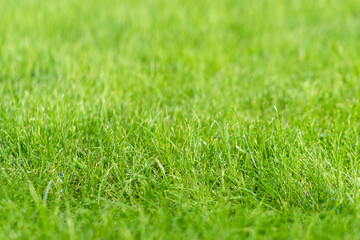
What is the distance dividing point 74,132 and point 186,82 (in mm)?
1367

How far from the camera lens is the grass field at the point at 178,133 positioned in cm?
215

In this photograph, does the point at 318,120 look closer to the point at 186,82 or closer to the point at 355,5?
the point at 186,82

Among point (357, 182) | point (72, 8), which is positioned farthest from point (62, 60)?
point (357, 182)

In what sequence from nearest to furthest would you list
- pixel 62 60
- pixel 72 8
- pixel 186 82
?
pixel 186 82 < pixel 62 60 < pixel 72 8

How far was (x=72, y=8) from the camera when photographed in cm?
580

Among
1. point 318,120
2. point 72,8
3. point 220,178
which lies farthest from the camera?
point 72,8

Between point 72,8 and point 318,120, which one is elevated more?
point 72,8

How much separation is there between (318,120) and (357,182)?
93 cm

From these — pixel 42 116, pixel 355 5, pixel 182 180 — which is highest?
pixel 355 5

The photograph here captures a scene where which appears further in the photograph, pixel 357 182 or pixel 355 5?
pixel 355 5

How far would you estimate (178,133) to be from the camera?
274cm

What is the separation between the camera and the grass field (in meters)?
2.15

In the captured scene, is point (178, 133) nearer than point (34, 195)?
No

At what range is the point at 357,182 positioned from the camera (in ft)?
7.57
